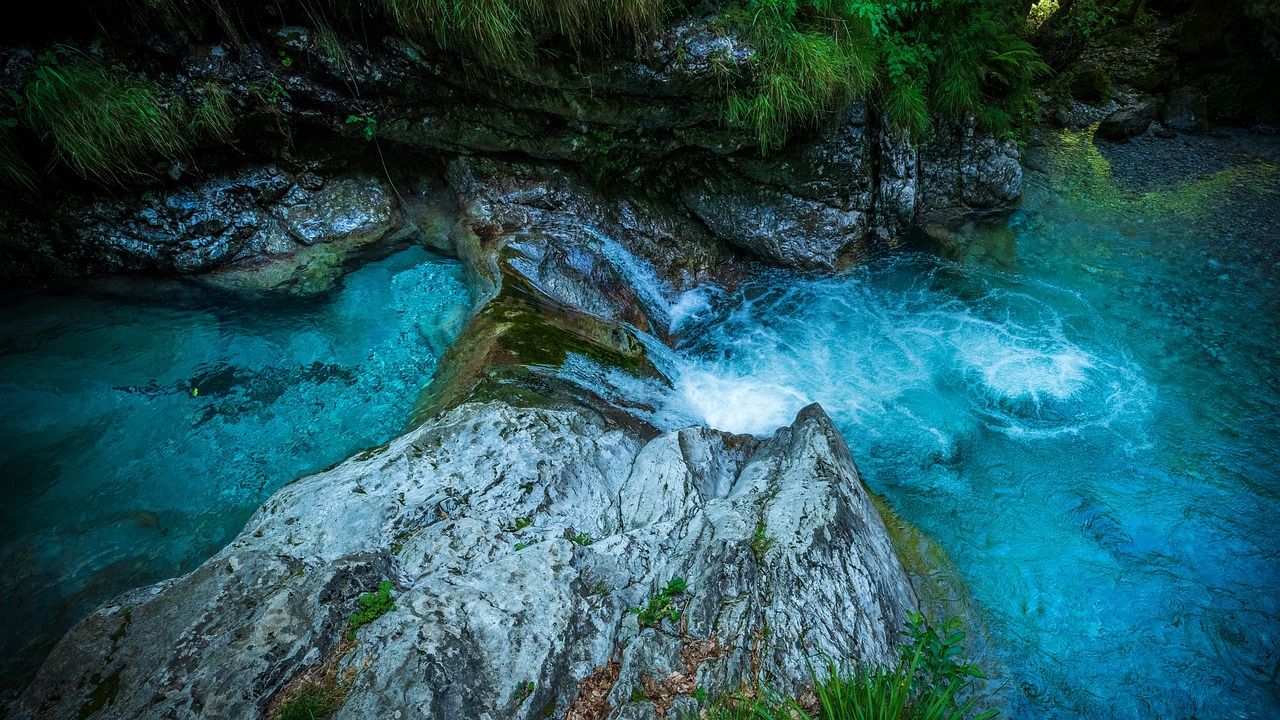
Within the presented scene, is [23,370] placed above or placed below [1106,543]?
above

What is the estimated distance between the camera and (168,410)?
4871 mm

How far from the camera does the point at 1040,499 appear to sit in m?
4.70

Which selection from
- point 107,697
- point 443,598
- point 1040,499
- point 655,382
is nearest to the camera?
point 107,697

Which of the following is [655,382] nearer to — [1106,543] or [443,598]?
[443,598]

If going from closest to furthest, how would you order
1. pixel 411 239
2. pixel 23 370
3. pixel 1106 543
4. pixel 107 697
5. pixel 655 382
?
pixel 107 697 → pixel 1106 543 → pixel 23 370 → pixel 655 382 → pixel 411 239

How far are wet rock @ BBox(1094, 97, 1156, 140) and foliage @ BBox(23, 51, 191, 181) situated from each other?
14.0 metres

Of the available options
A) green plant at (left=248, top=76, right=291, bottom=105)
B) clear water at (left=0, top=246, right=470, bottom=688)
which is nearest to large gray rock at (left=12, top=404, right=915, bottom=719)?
clear water at (left=0, top=246, right=470, bottom=688)

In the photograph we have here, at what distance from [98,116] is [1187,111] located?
52.2 feet

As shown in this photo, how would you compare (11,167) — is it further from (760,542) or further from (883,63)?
(883,63)

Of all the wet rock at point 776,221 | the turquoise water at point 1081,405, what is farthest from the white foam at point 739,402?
the wet rock at point 776,221

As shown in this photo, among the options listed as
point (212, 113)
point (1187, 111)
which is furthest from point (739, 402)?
point (1187, 111)

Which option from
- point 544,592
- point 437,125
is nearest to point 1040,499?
point 544,592

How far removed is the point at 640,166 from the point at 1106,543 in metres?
6.37

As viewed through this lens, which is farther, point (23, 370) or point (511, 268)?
point (511, 268)
